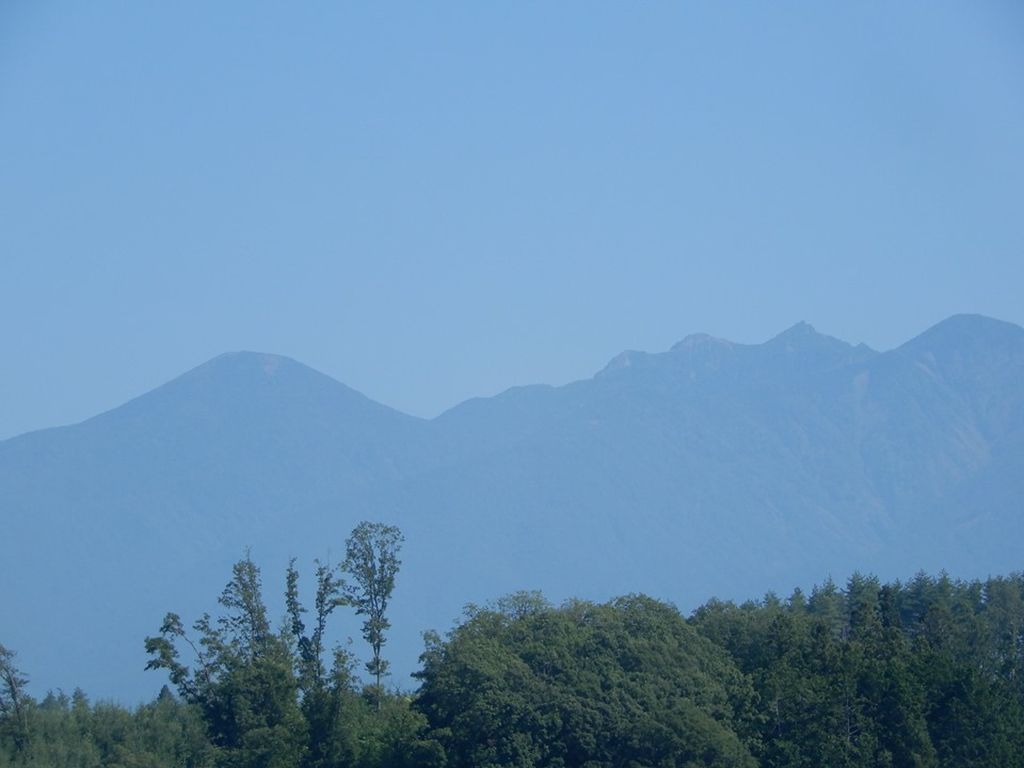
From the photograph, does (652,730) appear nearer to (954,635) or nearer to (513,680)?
(513,680)

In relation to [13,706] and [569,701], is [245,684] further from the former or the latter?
[569,701]

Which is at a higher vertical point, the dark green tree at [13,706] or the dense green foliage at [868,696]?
the dark green tree at [13,706]

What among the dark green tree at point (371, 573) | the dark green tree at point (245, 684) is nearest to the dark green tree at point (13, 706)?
the dark green tree at point (245, 684)

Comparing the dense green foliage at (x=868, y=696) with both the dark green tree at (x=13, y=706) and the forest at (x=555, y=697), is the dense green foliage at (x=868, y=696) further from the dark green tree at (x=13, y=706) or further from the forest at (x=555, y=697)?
the dark green tree at (x=13, y=706)

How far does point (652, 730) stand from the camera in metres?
52.8

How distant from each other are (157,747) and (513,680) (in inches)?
696

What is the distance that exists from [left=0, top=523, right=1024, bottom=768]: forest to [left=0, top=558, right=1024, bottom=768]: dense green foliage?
8cm

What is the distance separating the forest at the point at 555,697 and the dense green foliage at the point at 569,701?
0.08 metres

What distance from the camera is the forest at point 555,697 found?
5375 cm

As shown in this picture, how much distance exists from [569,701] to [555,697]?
57 cm

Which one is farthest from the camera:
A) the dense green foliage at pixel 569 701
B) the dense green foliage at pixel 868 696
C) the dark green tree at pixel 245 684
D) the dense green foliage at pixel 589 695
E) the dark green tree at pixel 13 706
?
the dark green tree at pixel 13 706

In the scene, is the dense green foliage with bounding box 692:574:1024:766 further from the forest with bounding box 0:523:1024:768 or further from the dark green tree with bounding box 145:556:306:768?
the dark green tree with bounding box 145:556:306:768

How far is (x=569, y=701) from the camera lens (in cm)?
5397

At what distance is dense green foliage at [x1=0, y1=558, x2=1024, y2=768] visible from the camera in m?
53.7
